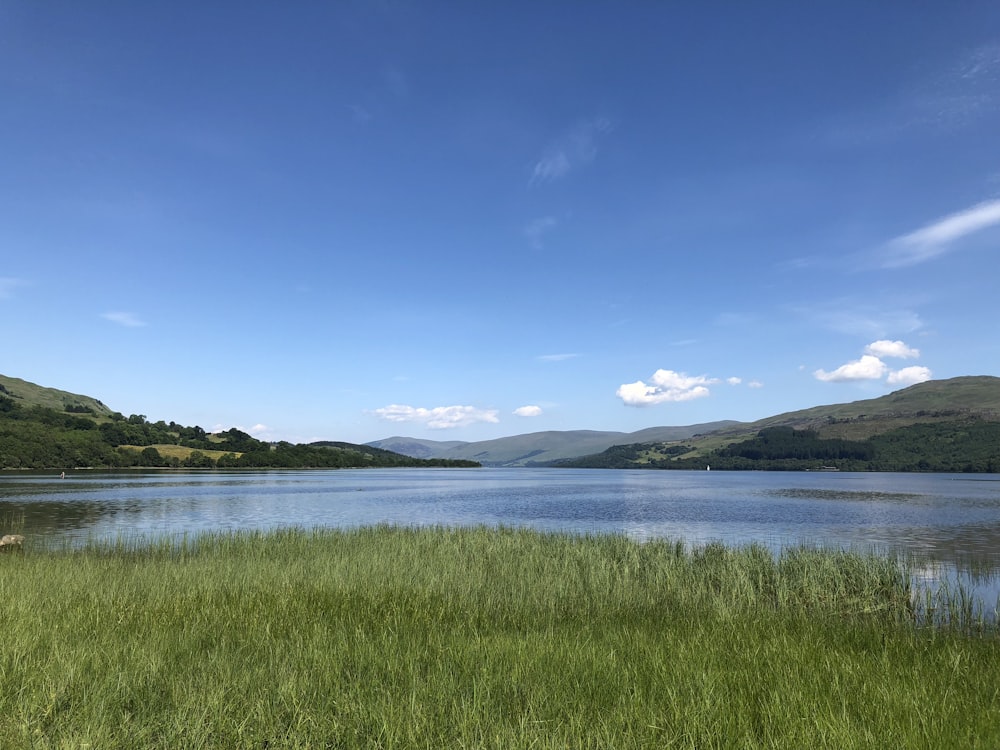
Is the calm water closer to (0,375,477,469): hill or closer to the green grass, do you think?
the green grass

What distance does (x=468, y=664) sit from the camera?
25.8 feet

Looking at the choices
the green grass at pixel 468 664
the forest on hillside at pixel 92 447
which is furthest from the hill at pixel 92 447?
the green grass at pixel 468 664

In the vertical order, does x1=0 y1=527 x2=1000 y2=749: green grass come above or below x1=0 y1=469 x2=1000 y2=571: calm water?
above

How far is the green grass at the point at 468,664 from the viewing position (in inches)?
228

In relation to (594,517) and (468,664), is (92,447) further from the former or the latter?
(468,664)

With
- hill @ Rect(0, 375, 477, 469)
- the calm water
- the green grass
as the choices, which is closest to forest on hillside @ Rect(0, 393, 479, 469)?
hill @ Rect(0, 375, 477, 469)

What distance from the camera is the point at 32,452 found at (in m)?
135

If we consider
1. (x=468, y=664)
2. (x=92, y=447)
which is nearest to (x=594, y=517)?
(x=468, y=664)

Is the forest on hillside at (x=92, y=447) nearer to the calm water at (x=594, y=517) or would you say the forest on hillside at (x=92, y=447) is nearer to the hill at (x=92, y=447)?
the hill at (x=92, y=447)

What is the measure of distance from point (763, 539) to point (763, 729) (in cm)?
2793

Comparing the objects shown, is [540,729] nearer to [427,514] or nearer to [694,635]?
[694,635]

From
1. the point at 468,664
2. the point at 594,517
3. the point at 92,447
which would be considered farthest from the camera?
the point at 92,447

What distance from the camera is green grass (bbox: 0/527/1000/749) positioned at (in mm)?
5797

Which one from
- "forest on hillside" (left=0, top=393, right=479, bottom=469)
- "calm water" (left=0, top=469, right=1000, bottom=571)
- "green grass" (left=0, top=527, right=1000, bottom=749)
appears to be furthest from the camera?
"forest on hillside" (left=0, top=393, right=479, bottom=469)
